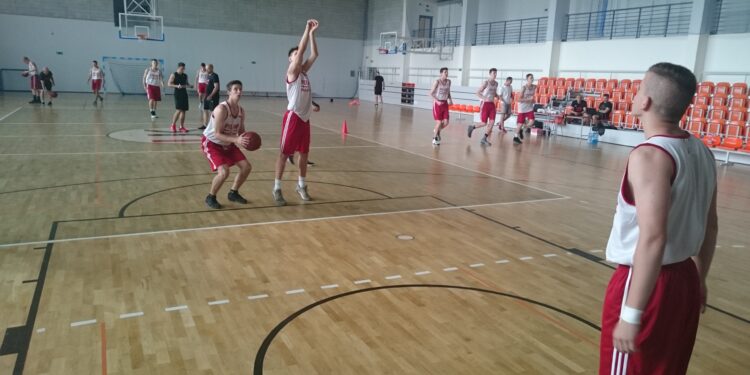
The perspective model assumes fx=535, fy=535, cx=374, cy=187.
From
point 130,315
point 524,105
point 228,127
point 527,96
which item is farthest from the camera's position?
point 524,105

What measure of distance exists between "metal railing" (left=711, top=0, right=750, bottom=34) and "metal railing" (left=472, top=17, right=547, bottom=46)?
24.6 ft

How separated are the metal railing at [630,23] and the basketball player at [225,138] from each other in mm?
15183

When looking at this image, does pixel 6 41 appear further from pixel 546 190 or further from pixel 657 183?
pixel 657 183

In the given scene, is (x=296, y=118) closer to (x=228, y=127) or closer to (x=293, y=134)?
(x=293, y=134)

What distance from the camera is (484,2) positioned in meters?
25.9

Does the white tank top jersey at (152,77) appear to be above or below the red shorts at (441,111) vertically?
above

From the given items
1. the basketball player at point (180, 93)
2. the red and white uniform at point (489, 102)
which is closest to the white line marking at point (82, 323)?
the basketball player at point (180, 93)

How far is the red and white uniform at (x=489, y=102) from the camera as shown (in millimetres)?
13469

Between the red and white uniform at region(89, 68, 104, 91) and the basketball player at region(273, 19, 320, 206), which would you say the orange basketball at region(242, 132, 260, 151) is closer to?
the basketball player at region(273, 19, 320, 206)

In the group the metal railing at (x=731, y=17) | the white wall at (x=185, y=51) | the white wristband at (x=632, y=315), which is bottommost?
the white wristband at (x=632, y=315)

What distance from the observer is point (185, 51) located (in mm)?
30922

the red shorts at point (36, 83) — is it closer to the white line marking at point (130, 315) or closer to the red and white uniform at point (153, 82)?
the red and white uniform at point (153, 82)

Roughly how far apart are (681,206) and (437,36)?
97.1ft

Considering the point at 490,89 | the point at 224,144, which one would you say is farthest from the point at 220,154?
the point at 490,89
